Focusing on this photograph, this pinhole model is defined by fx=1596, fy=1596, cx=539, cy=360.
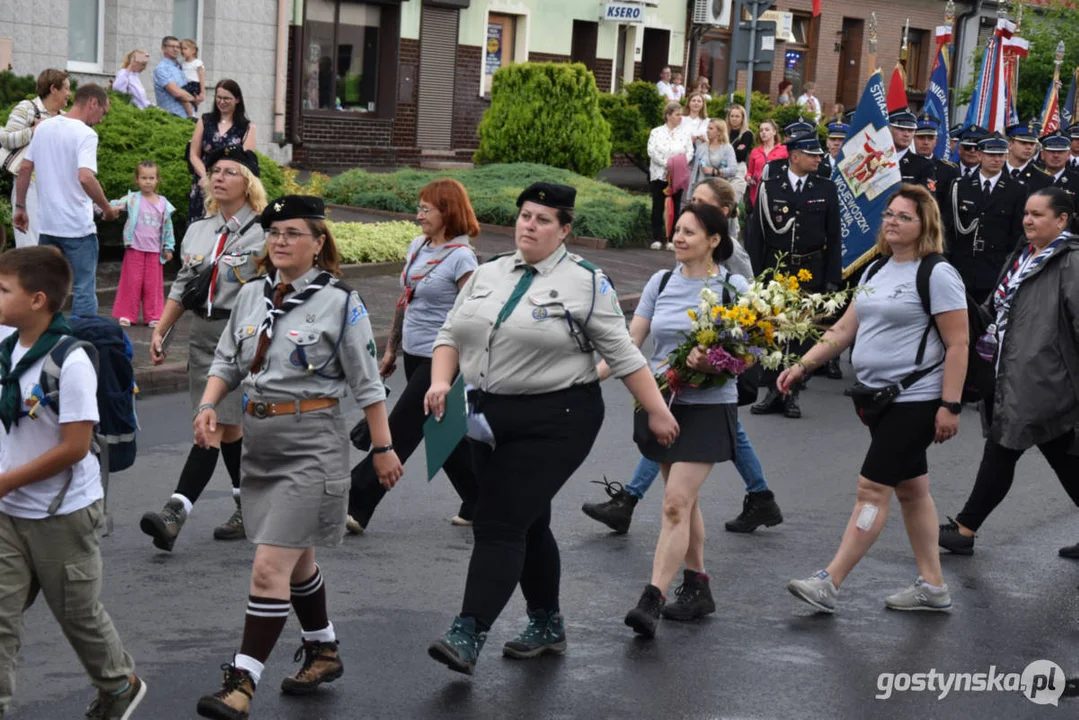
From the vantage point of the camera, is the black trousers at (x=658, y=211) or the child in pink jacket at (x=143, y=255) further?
the black trousers at (x=658, y=211)

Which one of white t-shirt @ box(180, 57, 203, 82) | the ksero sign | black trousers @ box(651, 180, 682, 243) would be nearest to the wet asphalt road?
white t-shirt @ box(180, 57, 203, 82)

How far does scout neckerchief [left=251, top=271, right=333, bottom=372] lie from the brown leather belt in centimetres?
14

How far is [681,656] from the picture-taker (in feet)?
20.4

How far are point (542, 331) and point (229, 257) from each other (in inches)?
89.8

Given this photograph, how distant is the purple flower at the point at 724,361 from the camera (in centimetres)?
638

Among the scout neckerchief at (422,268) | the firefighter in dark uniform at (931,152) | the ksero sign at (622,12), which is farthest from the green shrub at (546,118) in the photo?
the scout neckerchief at (422,268)

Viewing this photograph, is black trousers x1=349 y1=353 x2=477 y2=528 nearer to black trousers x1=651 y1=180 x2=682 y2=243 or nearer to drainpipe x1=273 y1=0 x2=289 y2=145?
black trousers x1=651 y1=180 x2=682 y2=243

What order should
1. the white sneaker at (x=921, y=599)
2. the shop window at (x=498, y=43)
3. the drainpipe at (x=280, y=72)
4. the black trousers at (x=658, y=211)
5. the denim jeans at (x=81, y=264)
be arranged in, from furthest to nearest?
1. the shop window at (x=498, y=43)
2. the drainpipe at (x=280, y=72)
3. the black trousers at (x=658, y=211)
4. the denim jeans at (x=81, y=264)
5. the white sneaker at (x=921, y=599)

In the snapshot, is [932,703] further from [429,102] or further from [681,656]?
[429,102]

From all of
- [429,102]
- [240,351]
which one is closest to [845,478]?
[240,351]

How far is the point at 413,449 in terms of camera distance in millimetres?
7777

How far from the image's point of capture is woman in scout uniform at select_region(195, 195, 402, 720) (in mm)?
5223

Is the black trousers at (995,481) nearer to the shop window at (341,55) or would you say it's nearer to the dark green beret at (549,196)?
the dark green beret at (549,196)

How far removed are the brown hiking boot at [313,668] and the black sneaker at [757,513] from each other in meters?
3.16
